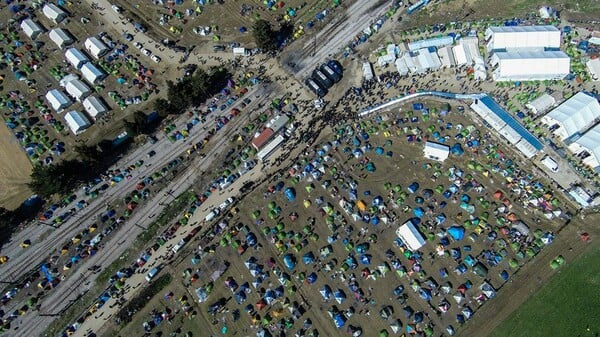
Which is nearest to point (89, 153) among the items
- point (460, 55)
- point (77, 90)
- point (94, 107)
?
point (94, 107)

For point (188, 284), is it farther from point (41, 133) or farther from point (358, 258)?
point (41, 133)

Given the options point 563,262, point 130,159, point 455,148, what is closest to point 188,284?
point 130,159

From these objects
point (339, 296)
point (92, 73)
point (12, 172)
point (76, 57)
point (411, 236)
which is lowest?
point (339, 296)

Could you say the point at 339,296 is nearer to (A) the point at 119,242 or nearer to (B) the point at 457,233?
(B) the point at 457,233

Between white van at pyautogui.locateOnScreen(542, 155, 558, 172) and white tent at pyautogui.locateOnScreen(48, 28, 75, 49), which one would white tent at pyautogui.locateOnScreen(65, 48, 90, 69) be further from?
white van at pyautogui.locateOnScreen(542, 155, 558, 172)

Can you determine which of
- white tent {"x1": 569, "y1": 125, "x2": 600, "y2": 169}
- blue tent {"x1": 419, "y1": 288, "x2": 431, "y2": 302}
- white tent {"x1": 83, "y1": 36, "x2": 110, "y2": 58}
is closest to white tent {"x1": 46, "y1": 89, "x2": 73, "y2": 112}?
white tent {"x1": 83, "y1": 36, "x2": 110, "y2": 58}

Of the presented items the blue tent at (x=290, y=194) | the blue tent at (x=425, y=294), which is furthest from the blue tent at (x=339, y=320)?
the blue tent at (x=290, y=194)
